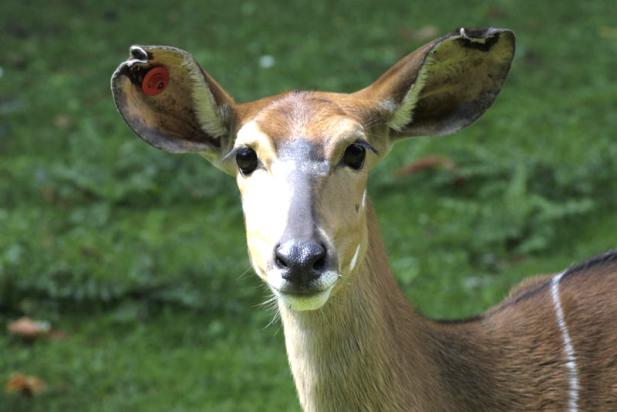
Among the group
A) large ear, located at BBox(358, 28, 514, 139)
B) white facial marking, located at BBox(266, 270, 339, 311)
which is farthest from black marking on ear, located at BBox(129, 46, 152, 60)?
white facial marking, located at BBox(266, 270, 339, 311)

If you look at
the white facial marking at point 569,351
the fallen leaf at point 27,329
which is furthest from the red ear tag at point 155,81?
the fallen leaf at point 27,329

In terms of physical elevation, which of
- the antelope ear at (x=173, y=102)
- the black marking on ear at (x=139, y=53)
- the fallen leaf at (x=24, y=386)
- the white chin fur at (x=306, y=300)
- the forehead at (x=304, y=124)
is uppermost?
the black marking on ear at (x=139, y=53)

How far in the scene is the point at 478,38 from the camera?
3.52 m

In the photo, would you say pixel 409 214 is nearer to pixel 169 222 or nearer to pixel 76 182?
pixel 169 222

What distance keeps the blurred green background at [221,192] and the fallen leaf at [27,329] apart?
44 mm

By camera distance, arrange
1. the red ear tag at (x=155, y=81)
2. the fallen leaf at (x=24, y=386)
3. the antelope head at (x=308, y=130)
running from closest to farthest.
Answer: the antelope head at (x=308, y=130) < the red ear tag at (x=155, y=81) < the fallen leaf at (x=24, y=386)

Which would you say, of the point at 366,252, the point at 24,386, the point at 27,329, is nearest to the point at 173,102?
the point at 366,252

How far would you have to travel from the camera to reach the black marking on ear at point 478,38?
137 inches

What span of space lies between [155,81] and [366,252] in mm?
806

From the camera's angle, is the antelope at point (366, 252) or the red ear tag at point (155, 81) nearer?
the antelope at point (366, 252)

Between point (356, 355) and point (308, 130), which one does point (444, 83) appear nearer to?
point (308, 130)

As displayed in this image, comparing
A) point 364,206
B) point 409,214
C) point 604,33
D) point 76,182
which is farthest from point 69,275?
point 604,33

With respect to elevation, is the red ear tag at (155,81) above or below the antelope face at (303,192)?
above

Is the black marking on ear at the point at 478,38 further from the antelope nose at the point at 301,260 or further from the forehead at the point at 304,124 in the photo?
the antelope nose at the point at 301,260
